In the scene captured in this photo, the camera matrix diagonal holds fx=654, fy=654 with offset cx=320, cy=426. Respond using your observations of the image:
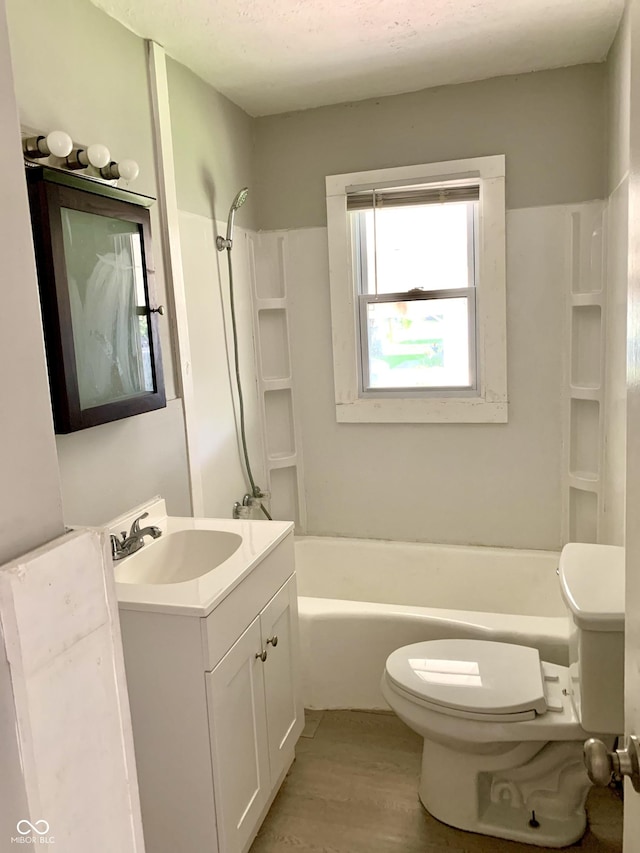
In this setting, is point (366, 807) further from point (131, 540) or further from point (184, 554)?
point (131, 540)

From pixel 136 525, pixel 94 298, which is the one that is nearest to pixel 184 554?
pixel 136 525

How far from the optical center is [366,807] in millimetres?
1975

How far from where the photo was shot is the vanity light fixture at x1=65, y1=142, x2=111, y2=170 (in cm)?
174

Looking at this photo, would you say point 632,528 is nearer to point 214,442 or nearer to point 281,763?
point 281,763

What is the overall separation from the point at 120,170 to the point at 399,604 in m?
2.14

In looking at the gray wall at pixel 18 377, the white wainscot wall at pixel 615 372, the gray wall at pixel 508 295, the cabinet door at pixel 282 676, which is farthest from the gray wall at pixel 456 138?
the gray wall at pixel 18 377

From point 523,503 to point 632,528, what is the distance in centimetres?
218

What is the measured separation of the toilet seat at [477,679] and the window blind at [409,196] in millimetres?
1801

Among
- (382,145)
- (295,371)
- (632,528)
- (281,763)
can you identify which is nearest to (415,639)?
(281,763)

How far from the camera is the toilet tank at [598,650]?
1646mm

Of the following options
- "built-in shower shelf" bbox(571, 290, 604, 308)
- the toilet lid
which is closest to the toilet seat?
the toilet lid

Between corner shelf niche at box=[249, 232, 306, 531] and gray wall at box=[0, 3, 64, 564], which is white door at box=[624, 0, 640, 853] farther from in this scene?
corner shelf niche at box=[249, 232, 306, 531]

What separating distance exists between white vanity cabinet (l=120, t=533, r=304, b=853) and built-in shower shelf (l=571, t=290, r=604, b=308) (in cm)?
176

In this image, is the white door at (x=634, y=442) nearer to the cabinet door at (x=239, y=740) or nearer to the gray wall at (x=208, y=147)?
the cabinet door at (x=239, y=740)
